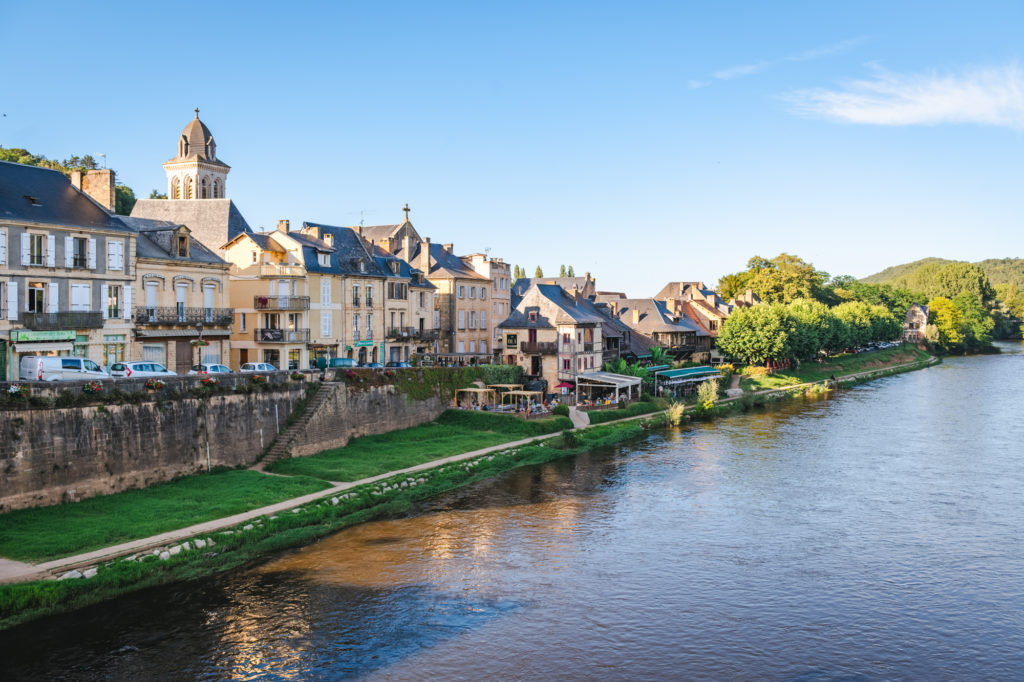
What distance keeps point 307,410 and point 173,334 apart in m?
10.00

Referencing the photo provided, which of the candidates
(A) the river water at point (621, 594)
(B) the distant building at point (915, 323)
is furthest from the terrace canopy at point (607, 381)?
(B) the distant building at point (915, 323)

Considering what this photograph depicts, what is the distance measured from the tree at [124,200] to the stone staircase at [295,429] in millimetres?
43923

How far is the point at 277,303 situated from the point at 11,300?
17.7m

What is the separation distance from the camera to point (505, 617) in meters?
25.0

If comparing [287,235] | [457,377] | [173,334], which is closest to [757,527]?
[457,377]

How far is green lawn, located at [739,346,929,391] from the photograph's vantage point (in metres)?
87.8

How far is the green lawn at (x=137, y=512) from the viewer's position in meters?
26.6

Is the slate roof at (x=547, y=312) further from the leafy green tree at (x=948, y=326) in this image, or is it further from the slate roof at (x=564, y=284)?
the leafy green tree at (x=948, y=326)

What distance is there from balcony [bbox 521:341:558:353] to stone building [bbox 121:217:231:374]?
80.2 feet

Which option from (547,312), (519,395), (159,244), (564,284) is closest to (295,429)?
(159,244)

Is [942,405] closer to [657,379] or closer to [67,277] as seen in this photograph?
[657,379]

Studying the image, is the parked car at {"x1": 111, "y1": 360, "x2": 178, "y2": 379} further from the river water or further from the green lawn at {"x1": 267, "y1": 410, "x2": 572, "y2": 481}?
the river water

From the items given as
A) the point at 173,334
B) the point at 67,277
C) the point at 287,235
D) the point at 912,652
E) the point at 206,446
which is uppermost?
the point at 287,235

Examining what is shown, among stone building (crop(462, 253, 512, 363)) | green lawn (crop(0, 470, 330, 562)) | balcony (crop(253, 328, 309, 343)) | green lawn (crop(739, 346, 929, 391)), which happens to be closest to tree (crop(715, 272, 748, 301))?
green lawn (crop(739, 346, 929, 391))
